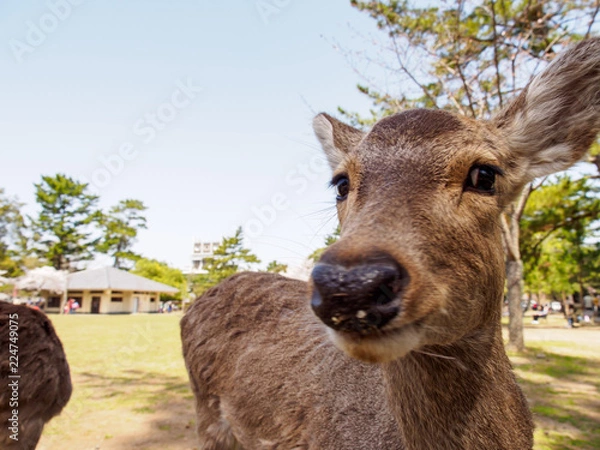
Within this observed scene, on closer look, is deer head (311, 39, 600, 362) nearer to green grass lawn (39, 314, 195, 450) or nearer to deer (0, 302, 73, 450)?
deer (0, 302, 73, 450)

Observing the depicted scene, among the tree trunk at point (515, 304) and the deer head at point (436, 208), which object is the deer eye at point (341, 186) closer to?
the deer head at point (436, 208)

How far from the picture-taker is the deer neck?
191 centimetres

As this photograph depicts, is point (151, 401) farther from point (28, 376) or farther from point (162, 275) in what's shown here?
point (162, 275)

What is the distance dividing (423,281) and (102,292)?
57222mm

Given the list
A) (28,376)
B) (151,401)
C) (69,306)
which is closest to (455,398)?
(28,376)

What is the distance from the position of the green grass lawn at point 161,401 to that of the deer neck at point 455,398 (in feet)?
14.8

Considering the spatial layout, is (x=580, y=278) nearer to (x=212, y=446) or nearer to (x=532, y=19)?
(x=532, y=19)

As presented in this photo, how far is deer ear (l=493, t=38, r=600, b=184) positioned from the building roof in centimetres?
5462

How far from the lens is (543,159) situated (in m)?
2.46

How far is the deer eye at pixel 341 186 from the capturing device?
234 cm

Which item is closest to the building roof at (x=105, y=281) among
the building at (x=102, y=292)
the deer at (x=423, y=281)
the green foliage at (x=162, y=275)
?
the building at (x=102, y=292)

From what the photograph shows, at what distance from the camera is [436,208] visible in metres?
1.81

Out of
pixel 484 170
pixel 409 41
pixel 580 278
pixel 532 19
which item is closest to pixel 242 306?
pixel 484 170

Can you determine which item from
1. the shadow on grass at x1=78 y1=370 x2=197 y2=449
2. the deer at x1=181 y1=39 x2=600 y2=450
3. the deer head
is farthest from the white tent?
the deer head
